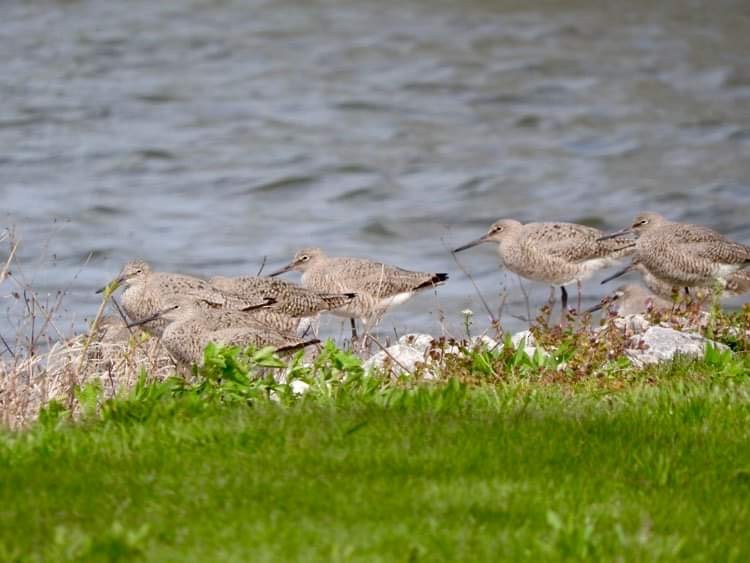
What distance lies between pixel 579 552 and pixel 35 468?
2716 millimetres

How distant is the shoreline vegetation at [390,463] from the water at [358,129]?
5.84 meters

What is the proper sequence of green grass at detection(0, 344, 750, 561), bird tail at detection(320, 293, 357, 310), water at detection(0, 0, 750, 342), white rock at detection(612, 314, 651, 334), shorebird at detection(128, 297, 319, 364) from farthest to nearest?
water at detection(0, 0, 750, 342), bird tail at detection(320, 293, 357, 310), white rock at detection(612, 314, 651, 334), shorebird at detection(128, 297, 319, 364), green grass at detection(0, 344, 750, 561)

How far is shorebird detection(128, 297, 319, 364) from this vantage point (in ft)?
34.3

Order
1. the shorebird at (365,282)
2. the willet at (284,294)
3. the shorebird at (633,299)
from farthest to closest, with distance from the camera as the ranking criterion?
1. the shorebird at (633,299)
2. the shorebird at (365,282)
3. the willet at (284,294)

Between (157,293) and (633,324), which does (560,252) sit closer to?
(633,324)

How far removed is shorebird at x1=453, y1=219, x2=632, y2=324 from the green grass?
575cm

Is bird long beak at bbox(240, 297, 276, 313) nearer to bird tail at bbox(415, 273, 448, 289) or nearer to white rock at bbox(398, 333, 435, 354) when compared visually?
white rock at bbox(398, 333, 435, 354)

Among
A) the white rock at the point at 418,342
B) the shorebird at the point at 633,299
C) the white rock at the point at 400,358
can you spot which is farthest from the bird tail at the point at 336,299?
the shorebird at the point at 633,299

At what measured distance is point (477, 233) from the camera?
21203mm

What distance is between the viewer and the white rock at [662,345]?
1030cm

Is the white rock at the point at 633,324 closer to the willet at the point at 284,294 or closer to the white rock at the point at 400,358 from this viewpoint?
the white rock at the point at 400,358

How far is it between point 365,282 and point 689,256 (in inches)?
120

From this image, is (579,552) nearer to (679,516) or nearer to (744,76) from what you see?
(679,516)

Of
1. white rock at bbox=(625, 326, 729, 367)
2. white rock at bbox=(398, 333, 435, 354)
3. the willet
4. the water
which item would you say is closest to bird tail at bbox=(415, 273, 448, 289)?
the water
